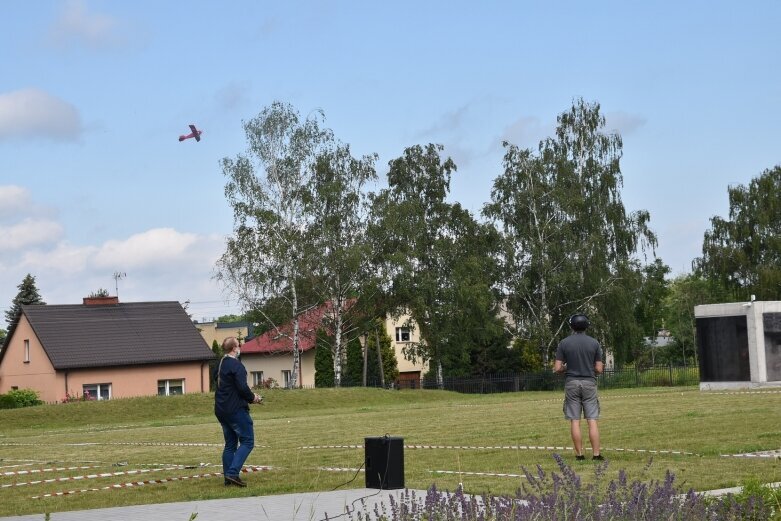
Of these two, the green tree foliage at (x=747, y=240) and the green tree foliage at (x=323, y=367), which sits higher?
the green tree foliage at (x=747, y=240)

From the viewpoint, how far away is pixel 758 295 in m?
70.2

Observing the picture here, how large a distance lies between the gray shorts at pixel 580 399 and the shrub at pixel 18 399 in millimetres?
41624

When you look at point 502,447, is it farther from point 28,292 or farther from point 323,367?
point 28,292

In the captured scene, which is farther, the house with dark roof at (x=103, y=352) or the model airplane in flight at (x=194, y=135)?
the house with dark roof at (x=103, y=352)

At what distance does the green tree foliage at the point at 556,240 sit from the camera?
197 feet

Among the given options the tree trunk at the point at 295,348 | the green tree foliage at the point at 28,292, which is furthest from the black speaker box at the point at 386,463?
the green tree foliage at the point at 28,292

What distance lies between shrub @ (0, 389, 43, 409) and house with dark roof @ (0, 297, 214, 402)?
4.77 m

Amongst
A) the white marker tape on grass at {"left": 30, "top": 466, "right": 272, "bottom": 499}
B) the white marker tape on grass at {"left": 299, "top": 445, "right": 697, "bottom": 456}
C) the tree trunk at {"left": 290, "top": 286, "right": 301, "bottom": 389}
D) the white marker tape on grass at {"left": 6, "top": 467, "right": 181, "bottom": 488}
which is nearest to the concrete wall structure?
the tree trunk at {"left": 290, "top": 286, "right": 301, "bottom": 389}

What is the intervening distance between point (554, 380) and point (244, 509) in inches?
1949

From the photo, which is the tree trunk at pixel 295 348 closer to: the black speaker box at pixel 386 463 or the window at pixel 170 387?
the window at pixel 170 387

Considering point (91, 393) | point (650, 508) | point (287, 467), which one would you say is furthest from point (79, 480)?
point (91, 393)

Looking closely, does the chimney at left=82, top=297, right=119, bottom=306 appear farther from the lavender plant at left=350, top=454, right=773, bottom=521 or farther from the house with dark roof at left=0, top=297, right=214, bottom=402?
the lavender plant at left=350, top=454, right=773, bottom=521

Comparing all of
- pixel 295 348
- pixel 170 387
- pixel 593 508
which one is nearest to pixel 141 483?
pixel 593 508

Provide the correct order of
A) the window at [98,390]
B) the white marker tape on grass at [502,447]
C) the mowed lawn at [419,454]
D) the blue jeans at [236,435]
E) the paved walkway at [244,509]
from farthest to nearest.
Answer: the window at [98,390], the white marker tape on grass at [502,447], the blue jeans at [236,435], the mowed lawn at [419,454], the paved walkway at [244,509]
